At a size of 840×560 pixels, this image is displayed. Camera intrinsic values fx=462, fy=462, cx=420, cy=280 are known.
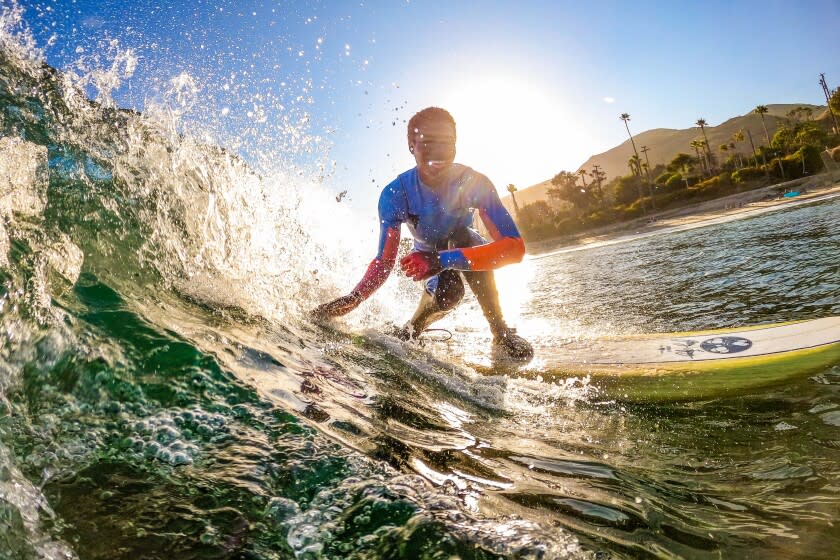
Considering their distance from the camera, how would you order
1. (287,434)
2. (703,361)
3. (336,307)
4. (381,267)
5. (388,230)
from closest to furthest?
(287,434) < (703,361) < (336,307) < (381,267) < (388,230)

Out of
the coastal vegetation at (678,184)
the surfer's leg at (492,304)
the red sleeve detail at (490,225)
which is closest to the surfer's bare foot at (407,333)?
the surfer's leg at (492,304)

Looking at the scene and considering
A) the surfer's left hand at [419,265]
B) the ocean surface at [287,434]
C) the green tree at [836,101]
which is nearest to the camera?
the ocean surface at [287,434]

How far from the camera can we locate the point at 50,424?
4.84 ft

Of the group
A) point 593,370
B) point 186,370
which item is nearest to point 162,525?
point 186,370

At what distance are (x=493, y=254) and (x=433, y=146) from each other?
1293mm

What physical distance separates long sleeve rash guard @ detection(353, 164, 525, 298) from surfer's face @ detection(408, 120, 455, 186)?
151mm

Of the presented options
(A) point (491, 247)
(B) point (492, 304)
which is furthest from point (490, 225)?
(B) point (492, 304)

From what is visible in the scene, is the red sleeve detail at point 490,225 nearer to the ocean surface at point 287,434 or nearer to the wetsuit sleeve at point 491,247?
the wetsuit sleeve at point 491,247

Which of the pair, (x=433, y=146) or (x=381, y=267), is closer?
(x=433, y=146)

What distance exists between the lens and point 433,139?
471 cm

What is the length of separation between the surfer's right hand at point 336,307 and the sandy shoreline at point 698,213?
35989 mm

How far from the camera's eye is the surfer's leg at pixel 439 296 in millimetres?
5145

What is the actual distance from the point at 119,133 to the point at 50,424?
4509 mm

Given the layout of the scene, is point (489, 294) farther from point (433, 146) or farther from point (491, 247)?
point (433, 146)
